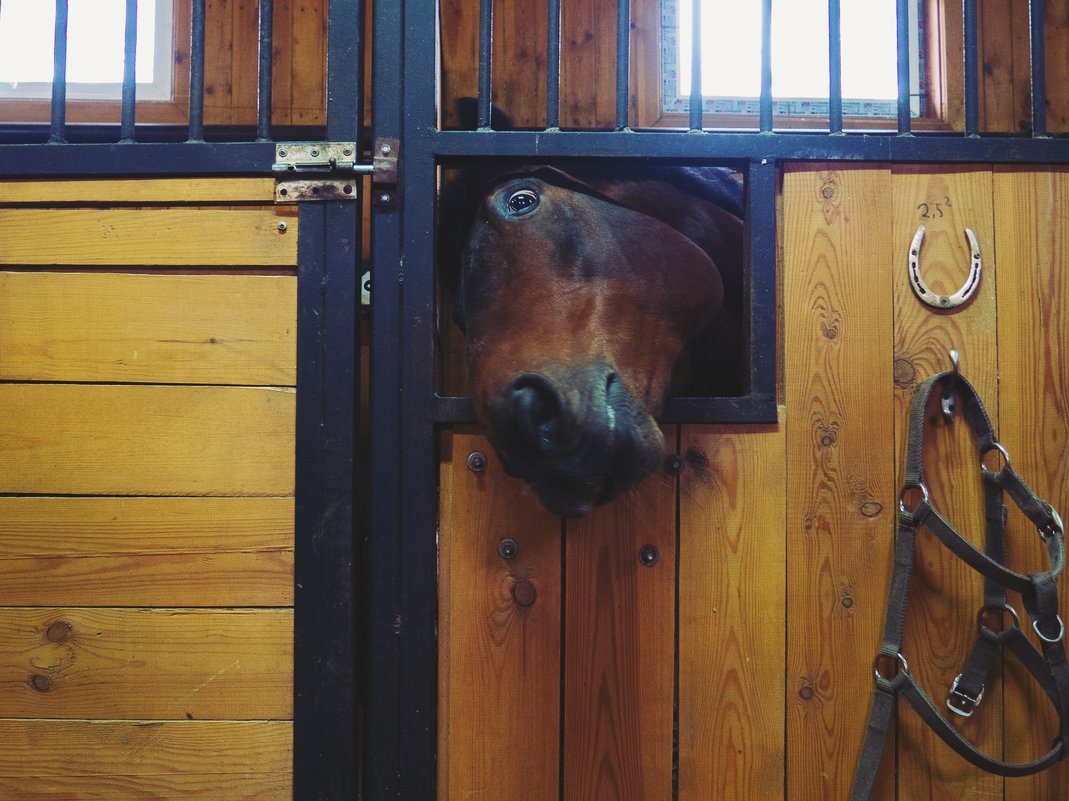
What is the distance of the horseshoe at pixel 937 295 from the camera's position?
1.26 metres

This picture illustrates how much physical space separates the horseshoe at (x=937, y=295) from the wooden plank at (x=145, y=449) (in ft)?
3.80

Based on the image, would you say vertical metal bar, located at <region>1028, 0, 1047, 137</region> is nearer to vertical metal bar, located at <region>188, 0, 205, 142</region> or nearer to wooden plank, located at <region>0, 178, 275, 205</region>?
wooden plank, located at <region>0, 178, 275, 205</region>

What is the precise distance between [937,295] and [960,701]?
719 mm

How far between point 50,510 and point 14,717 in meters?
0.37

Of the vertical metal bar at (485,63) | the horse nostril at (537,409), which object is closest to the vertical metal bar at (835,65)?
the vertical metal bar at (485,63)

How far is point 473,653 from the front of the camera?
123 cm

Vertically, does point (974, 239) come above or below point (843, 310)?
above

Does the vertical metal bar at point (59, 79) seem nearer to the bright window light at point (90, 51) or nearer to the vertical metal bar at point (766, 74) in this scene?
the bright window light at point (90, 51)

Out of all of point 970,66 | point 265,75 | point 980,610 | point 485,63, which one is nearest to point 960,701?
point 980,610

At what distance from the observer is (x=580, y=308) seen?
1097 mm

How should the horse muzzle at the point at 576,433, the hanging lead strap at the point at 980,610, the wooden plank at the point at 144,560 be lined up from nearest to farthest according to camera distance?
the horse muzzle at the point at 576,433 < the hanging lead strap at the point at 980,610 < the wooden plank at the point at 144,560

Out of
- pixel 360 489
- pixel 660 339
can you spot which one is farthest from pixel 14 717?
pixel 660 339

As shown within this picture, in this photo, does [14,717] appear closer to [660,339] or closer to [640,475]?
[640,475]

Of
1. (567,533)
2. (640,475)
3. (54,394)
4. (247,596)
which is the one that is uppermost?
(54,394)
